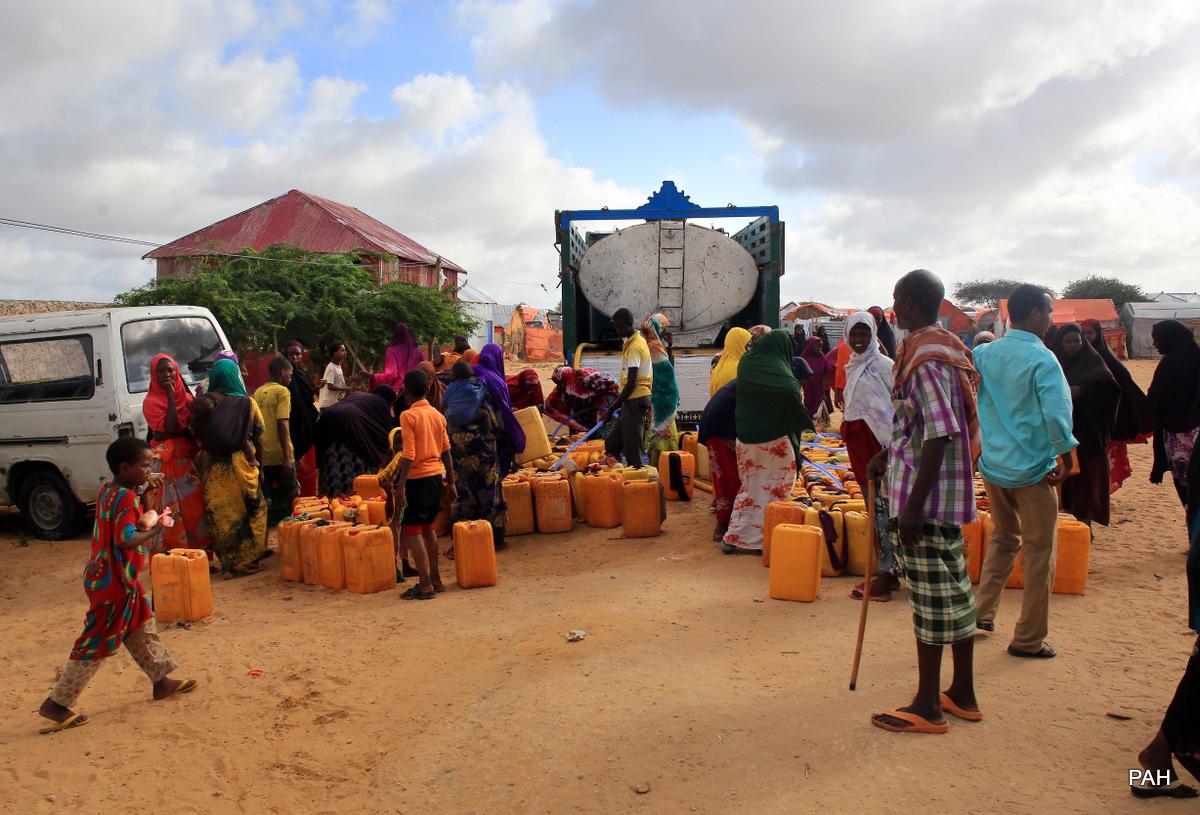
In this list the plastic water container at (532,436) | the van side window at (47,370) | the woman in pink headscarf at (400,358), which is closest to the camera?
the van side window at (47,370)

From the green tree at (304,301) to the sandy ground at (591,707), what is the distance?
37.3ft

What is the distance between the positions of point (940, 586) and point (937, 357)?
0.91 m

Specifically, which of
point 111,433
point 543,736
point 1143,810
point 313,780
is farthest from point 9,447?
point 1143,810

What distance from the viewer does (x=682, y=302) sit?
36.3 ft

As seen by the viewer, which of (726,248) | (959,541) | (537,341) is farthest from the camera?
(537,341)

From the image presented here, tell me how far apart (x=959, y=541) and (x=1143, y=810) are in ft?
3.52

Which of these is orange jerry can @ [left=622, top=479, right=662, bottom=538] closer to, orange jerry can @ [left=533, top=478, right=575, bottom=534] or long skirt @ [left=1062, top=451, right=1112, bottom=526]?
orange jerry can @ [left=533, top=478, right=575, bottom=534]

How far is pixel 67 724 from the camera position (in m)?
4.05

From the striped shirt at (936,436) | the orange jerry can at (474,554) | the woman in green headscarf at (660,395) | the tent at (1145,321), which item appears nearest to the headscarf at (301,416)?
the orange jerry can at (474,554)

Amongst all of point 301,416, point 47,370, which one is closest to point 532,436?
point 301,416

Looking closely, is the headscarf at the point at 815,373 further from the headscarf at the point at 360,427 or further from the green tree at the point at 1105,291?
the green tree at the point at 1105,291

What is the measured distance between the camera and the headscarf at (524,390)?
9.45 metres

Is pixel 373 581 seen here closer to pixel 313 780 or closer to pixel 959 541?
pixel 313 780

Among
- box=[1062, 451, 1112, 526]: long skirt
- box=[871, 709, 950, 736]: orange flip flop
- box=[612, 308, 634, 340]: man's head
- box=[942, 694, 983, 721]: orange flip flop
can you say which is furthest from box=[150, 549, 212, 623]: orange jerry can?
box=[1062, 451, 1112, 526]: long skirt
